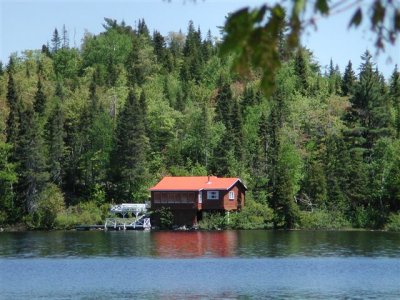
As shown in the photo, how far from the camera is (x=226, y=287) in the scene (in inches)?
1444

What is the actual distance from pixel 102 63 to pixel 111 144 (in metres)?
51.8

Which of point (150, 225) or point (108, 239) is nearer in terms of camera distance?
point (108, 239)

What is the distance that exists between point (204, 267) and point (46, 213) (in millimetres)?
40734

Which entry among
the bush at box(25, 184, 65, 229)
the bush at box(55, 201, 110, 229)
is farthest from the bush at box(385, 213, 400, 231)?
the bush at box(25, 184, 65, 229)

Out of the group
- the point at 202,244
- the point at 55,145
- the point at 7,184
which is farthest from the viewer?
the point at 55,145

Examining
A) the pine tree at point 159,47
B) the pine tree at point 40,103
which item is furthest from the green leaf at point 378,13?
the pine tree at point 159,47

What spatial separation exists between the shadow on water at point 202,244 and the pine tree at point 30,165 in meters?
8.18

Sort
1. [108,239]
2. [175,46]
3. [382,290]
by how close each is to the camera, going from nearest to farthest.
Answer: [382,290] → [108,239] → [175,46]

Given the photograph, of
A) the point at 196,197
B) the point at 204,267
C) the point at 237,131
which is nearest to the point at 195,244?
the point at 204,267

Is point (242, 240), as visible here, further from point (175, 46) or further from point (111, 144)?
point (175, 46)

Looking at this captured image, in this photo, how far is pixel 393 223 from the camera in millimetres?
74688

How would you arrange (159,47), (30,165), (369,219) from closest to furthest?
(369,219), (30,165), (159,47)

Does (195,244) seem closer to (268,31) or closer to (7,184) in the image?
(7,184)

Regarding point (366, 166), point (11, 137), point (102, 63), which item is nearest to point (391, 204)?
point (366, 166)
